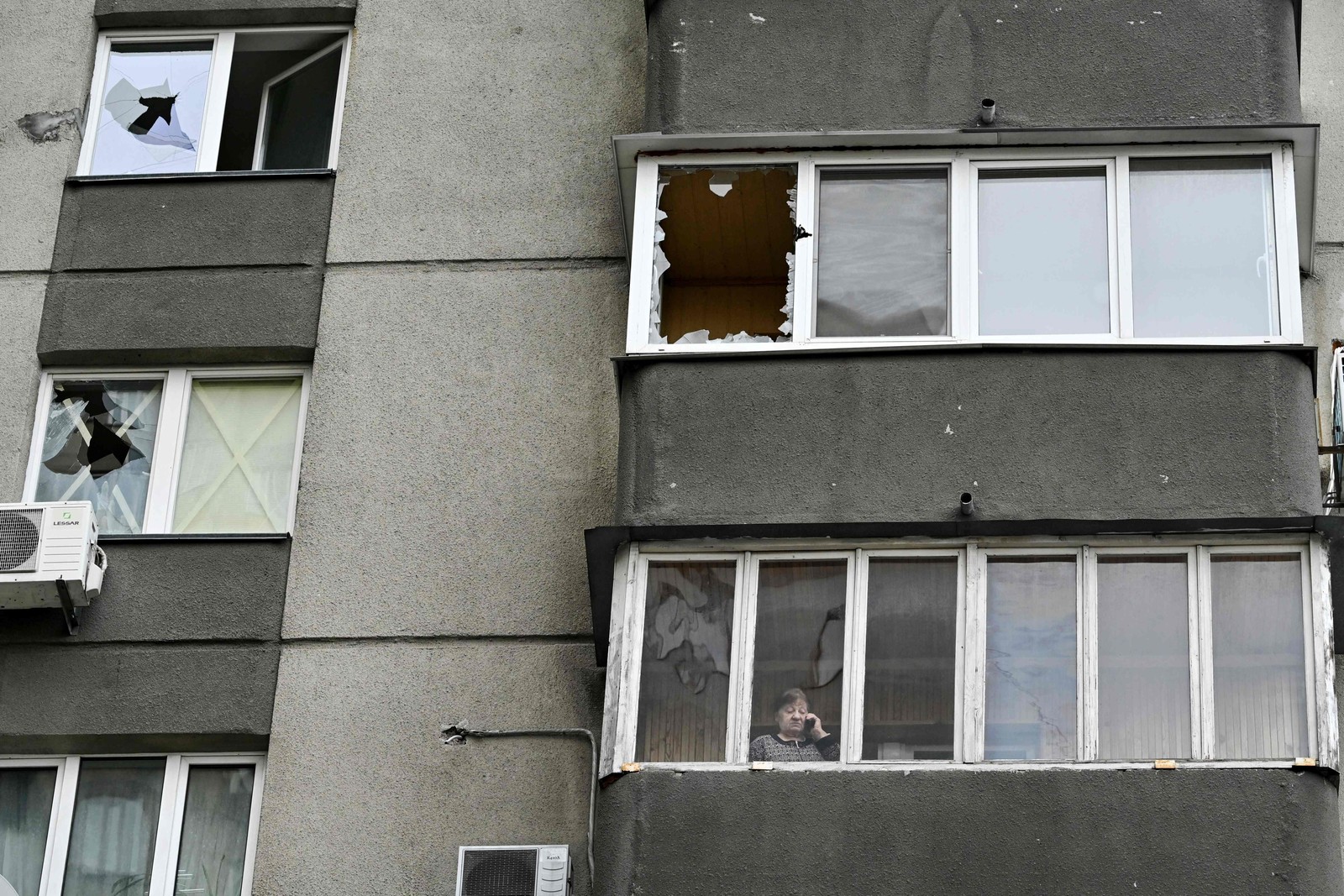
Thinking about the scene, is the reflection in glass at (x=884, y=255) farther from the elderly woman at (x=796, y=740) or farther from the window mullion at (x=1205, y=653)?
the elderly woman at (x=796, y=740)

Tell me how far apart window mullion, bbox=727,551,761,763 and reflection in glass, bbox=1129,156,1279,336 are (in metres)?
2.28

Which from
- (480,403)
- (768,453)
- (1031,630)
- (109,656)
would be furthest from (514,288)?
(1031,630)

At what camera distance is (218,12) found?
38.2ft

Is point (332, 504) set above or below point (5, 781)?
above

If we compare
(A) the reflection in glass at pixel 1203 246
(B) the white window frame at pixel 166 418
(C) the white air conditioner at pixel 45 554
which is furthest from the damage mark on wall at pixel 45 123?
(A) the reflection in glass at pixel 1203 246

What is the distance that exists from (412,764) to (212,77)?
479 cm

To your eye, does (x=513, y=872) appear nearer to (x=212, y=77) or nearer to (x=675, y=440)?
(x=675, y=440)

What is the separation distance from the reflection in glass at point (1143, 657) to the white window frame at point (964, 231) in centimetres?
118

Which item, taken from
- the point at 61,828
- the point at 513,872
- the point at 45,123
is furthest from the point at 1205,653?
the point at 45,123

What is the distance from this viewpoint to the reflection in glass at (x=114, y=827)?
9539 mm

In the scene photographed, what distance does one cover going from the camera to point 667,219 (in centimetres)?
1024

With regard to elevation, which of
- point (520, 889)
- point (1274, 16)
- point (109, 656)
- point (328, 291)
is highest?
point (1274, 16)

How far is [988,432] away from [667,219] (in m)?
2.34

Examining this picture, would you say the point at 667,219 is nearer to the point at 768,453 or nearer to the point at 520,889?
the point at 768,453
